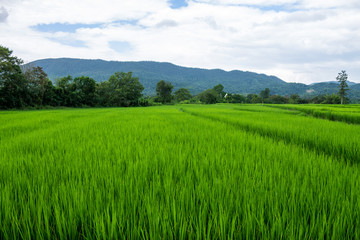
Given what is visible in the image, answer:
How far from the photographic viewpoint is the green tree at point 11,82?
75.1 feet

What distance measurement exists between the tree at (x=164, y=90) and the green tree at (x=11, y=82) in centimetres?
3548

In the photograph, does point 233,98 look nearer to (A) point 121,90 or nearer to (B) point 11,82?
(A) point 121,90

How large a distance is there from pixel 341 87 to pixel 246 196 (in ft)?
257

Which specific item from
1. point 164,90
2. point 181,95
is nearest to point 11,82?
point 164,90

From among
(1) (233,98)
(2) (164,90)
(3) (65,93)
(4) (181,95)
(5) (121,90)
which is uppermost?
(2) (164,90)

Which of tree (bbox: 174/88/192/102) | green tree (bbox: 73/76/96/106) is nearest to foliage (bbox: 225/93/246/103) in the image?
tree (bbox: 174/88/192/102)

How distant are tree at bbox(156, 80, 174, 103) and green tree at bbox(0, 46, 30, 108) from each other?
35.5 meters

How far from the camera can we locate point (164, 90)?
187 feet

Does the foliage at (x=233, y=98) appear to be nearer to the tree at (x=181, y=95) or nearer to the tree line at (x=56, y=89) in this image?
the tree at (x=181, y=95)

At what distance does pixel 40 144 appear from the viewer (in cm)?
229

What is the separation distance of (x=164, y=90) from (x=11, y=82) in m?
38.1

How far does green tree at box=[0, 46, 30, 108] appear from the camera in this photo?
22891 millimetres

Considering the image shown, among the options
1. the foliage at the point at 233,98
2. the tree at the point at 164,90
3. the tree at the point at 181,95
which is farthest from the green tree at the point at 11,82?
the foliage at the point at 233,98

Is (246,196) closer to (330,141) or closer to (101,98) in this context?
(330,141)
